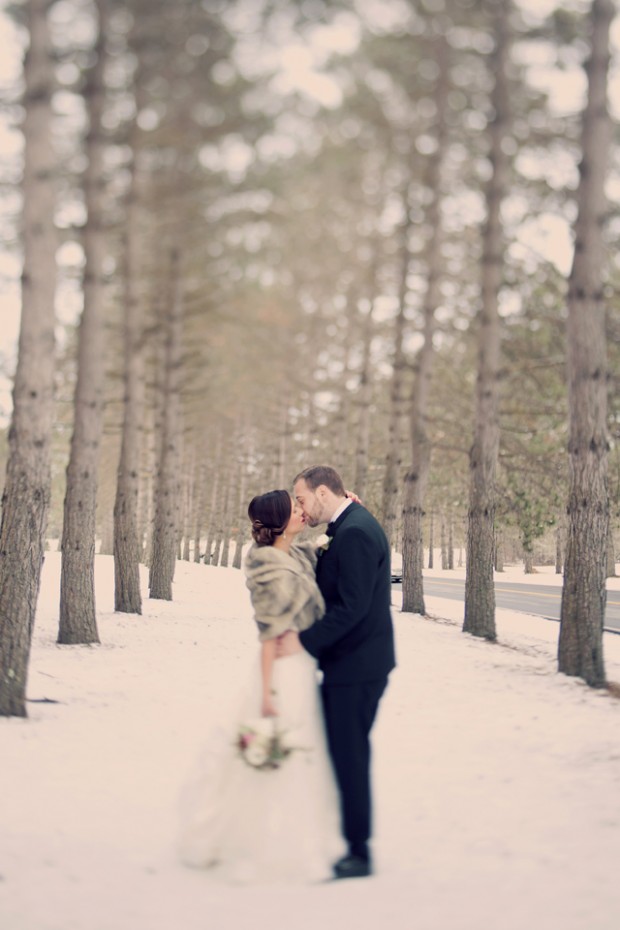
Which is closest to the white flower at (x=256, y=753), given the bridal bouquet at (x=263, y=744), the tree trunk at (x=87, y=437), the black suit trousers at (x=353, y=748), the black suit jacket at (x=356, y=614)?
the bridal bouquet at (x=263, y=744)

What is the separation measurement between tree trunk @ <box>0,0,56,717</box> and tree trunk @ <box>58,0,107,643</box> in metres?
3.28

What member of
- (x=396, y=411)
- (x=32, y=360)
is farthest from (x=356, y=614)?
(x=396, y=411)

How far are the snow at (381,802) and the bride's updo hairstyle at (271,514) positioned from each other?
1.77 m

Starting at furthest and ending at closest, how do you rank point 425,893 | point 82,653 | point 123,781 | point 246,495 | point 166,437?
1. point 246,495
2. point 166,437
3. point 82,653
4. point 123,781
5. point 425,893

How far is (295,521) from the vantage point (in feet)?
15.6

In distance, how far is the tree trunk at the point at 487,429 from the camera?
555 inches

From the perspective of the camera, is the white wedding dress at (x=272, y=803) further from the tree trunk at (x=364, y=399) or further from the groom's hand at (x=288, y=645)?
the tree trunk at (x=364, y=399)

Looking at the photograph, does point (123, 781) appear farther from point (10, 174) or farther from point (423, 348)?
point (423, 348)

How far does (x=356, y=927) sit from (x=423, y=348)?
1468 cm

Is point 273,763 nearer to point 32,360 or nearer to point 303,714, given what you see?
point 303,714

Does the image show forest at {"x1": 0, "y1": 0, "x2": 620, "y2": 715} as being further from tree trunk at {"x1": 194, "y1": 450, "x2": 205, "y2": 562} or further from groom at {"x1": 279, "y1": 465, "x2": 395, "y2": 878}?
tree trunk at {"x1": 194, "y1": 450, "x2": 205, "y2": 562}

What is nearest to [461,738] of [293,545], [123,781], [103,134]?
[123,781]

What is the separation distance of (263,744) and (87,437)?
873 centimetres

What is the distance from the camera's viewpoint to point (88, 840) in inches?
192
